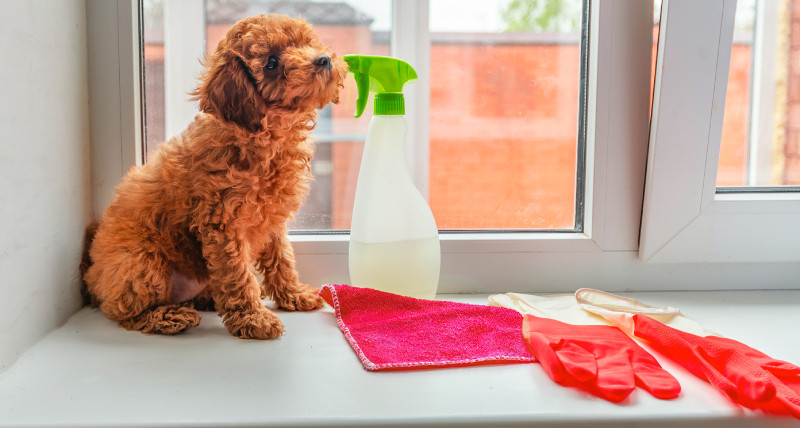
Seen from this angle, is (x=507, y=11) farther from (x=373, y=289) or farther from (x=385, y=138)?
(x=373, y=289)

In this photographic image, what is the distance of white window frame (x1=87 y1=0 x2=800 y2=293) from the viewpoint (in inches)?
43.6

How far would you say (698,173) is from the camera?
1137 mm

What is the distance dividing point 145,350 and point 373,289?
36 cm

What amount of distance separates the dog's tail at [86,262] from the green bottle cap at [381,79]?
0.51 metres

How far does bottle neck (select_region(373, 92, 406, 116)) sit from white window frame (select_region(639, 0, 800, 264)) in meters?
0.47

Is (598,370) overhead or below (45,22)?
below

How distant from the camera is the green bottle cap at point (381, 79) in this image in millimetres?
1013

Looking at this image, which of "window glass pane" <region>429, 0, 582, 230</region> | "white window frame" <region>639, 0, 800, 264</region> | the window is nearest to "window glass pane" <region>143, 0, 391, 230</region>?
the window

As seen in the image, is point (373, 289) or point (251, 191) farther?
point (373, 289)

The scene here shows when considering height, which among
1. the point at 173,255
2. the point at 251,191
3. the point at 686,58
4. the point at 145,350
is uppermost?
the point at 686,58

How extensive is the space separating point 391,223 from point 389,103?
203 mm

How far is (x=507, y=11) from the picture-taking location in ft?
3.92

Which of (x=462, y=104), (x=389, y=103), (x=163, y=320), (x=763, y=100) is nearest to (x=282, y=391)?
(x=163, y=320)

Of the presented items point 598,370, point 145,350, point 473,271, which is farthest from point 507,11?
point 145,350
